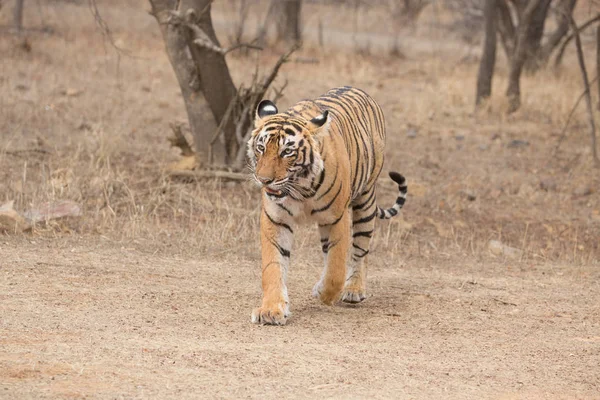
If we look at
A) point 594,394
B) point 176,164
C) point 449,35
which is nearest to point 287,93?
point 176,164

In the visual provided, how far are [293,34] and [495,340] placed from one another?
1352 centimetres

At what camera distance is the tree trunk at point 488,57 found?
40.4ft

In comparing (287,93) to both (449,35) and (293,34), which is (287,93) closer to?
(293,34)

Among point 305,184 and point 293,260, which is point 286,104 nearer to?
point 293,260

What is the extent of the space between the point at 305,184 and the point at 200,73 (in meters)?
3.88

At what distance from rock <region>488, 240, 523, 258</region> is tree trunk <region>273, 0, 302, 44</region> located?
10532mm

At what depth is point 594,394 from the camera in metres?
4.29

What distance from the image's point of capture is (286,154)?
191 inches

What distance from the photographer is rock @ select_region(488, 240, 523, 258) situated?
301 inches

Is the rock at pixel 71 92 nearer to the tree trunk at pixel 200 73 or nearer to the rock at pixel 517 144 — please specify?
the tree trunk at pixel 200 73

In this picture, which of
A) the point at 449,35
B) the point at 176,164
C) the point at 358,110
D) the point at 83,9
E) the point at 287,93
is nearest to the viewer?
the point at 358,110

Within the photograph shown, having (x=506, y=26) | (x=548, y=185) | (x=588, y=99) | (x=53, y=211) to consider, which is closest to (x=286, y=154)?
(x=53, y=211)

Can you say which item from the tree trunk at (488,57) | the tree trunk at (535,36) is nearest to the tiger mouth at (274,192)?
Result: the tree trunk at (488,57)

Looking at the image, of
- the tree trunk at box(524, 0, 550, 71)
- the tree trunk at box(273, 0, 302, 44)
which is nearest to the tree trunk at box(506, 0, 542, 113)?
the tree trunk at box(524, 0, 550, 71)
